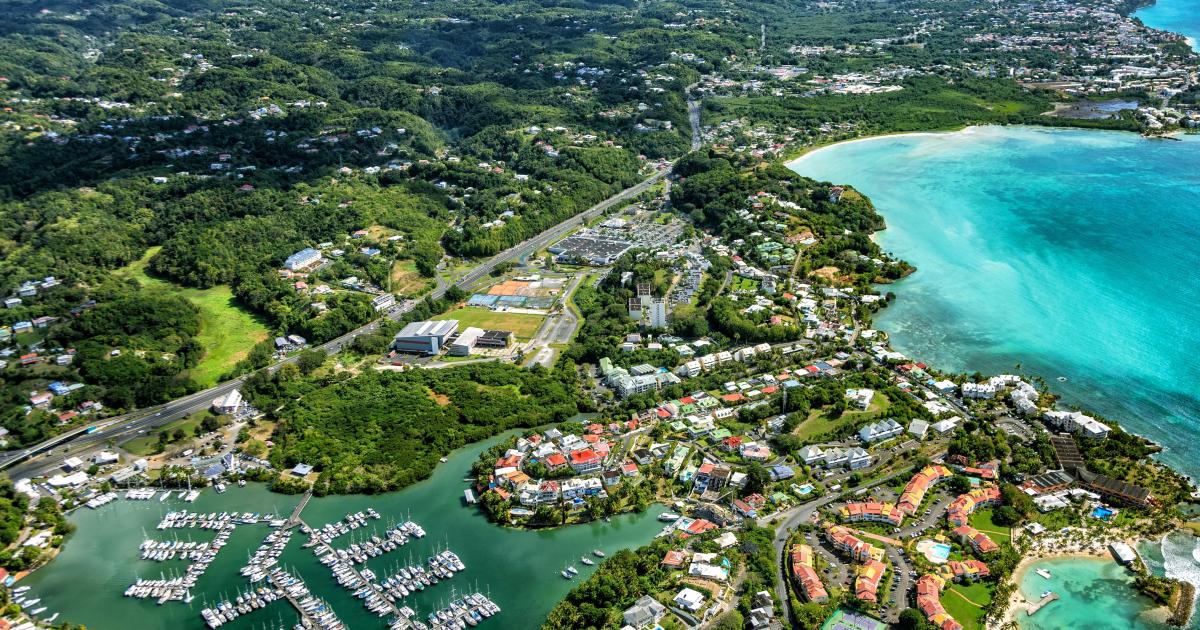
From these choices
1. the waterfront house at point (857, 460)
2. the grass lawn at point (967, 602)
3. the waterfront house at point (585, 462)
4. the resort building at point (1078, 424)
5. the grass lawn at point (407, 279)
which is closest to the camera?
the grass lawn at point (967, 602)

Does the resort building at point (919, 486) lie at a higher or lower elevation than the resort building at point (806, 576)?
higher

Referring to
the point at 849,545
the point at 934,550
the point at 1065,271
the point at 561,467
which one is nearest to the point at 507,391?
the point at 561,467

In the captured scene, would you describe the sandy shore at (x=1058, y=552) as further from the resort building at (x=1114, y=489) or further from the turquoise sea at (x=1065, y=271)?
the resort building at (x=1114, y=489)

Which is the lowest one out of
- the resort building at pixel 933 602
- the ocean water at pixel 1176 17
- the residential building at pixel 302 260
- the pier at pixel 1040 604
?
the residential building at pixel 302 260

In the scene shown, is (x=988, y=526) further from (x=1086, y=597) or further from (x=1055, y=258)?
(x=1055, y=258)

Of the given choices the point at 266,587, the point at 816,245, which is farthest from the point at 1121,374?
the point at 266,587

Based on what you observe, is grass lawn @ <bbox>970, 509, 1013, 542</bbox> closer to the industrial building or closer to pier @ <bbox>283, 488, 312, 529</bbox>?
pier @ <bbox>283, 488, 312, 529</bbox>

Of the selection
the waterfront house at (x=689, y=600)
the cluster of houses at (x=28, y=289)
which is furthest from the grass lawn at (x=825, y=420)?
the cluster of houses at (x=28, y=289)
